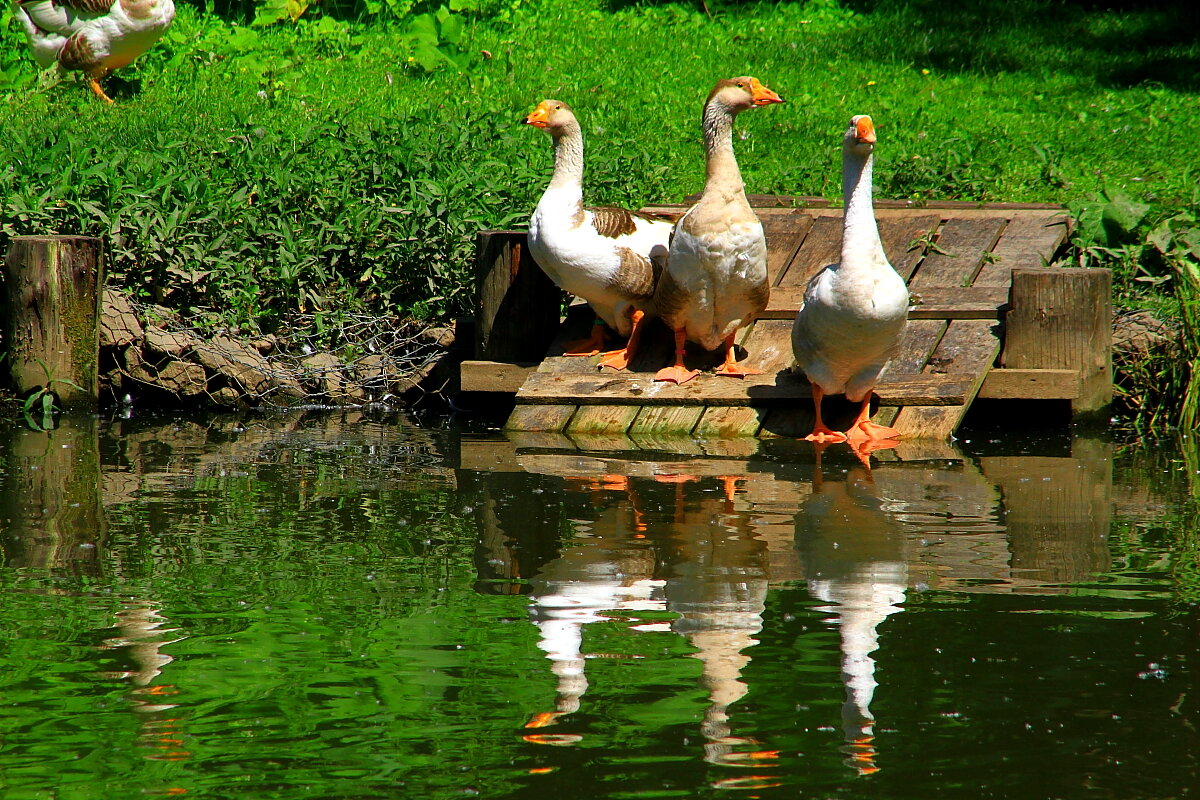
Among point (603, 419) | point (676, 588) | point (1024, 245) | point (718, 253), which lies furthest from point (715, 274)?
point (676, 588)

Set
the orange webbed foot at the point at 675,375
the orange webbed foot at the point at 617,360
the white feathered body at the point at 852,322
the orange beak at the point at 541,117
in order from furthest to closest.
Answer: the orange webbed foot at the point at 617,360 < the orange beak at the point at 541,117 < the orange webbed foot at the point at 675,375 < the white feathered body at the point at 852,322

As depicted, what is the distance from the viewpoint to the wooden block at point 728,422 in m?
6.70

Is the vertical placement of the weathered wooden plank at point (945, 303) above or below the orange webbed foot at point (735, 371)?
above

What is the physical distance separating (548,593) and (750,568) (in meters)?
0.69

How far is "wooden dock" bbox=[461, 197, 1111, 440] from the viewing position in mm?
6773

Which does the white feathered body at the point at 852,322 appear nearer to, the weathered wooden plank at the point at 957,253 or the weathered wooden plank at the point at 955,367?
the weathered wooden plank at the point at 955,367

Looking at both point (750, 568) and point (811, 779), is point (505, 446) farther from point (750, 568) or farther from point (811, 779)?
point (811, 779)

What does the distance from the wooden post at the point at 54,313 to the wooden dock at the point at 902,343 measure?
2.16 meters

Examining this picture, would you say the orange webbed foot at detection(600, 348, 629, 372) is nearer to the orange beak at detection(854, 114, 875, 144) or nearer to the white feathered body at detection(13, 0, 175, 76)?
the orange beak at detection(854, 114, 875, 144)

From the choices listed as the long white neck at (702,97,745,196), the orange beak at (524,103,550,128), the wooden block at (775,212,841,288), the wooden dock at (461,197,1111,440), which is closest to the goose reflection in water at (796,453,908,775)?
the wooden dock at (461,197,1111,440)

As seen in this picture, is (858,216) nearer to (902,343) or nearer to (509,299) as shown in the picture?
(902,343)

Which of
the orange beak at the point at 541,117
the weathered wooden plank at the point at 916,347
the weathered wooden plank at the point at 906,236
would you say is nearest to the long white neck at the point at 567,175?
the orange beak at the point at 541,117

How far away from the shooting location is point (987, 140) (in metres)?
10.9

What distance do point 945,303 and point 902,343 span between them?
1083 millimetres
